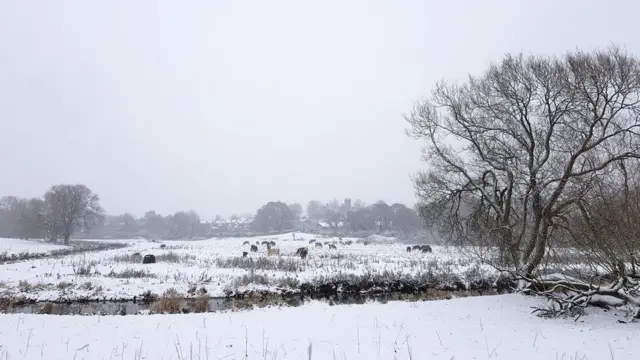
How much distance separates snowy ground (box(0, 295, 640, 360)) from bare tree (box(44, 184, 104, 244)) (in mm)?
65132

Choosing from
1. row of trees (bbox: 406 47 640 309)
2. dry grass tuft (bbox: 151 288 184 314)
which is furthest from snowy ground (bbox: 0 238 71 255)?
row of trees (bbox: 406 47 640 309)

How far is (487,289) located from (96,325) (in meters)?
16.4

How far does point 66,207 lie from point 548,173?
73102 mm

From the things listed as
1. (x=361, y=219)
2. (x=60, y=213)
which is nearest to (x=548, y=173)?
(x=60, y=213)

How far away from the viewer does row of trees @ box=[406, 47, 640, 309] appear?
31.6 feet

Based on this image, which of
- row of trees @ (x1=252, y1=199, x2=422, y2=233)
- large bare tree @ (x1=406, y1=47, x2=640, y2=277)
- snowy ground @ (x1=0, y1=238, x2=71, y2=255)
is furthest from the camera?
row of trees @ (x1=252, y1=199, x2=422, y2=233)

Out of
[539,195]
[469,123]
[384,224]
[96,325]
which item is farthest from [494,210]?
[384,224]

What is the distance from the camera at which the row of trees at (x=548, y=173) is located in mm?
9633

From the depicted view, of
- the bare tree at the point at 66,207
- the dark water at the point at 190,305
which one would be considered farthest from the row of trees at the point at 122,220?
the dark water at the point at 190,305

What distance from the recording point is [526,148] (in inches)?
531

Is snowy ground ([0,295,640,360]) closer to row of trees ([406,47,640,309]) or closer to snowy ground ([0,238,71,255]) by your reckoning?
row of trees ([406,47,640,309])

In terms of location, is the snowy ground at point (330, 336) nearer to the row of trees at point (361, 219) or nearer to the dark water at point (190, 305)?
the dark water at point (190, 305)

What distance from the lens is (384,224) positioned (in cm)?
9462

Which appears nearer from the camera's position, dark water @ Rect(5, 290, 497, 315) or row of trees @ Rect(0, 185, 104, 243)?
dark water @ Rect(5, 290, 497, 315)
